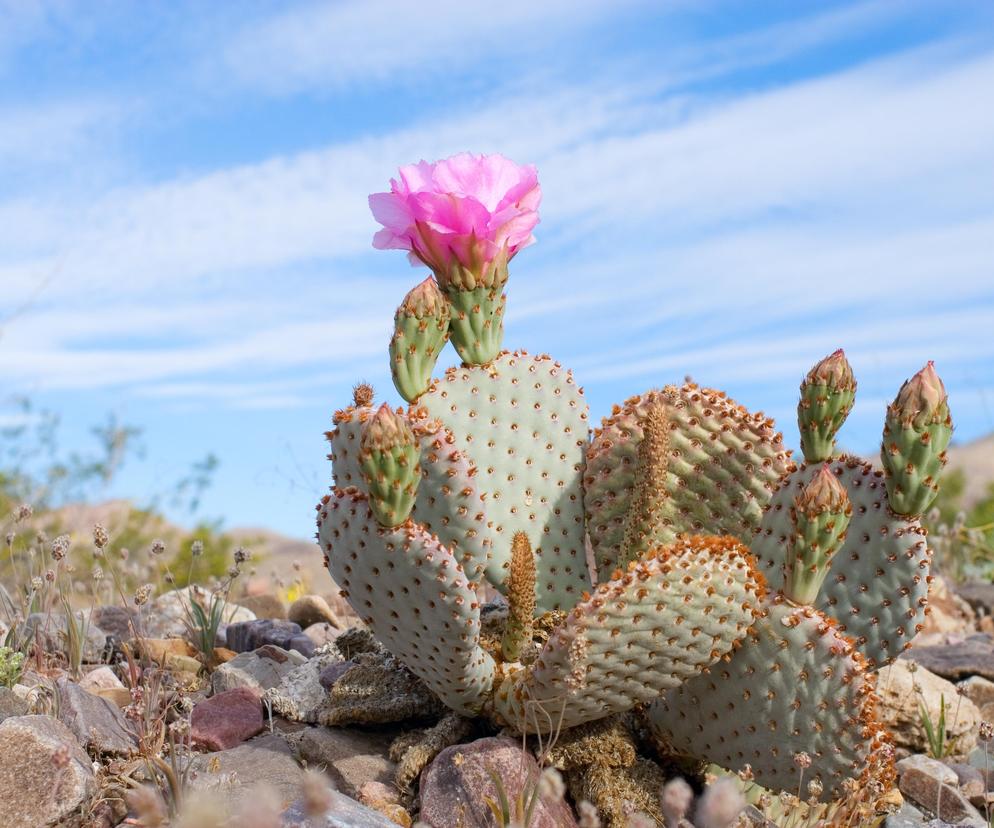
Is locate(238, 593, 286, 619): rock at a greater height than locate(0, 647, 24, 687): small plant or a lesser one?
lesser

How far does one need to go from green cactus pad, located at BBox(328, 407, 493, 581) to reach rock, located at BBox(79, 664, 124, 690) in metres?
1.62

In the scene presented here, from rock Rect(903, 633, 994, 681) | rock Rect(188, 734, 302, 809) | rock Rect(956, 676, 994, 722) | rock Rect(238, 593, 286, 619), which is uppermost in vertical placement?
rock Rect(188, 734, 302, 809)

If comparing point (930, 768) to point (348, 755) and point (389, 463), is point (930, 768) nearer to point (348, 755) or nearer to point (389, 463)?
point (348, 755)

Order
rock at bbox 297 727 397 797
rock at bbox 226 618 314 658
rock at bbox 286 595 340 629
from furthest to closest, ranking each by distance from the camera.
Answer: rock at bbox 286 595 340 629
rock at bbox 226 618 314 658
rock at bbox 297 727 397 797

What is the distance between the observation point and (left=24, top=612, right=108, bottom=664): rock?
504 cm

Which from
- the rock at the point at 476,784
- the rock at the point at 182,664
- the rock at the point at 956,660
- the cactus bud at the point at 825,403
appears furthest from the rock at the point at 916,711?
the rock at the point at 182,664

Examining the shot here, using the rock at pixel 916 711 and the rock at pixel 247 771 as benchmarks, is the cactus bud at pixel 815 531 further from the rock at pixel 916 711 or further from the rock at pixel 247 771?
the rock at pixel 916 711

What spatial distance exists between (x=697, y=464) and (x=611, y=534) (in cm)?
40

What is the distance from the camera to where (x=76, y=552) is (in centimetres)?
1178

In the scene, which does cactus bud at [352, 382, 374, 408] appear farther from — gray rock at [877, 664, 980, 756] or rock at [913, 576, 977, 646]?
rock at [913, 576, 977, 646]

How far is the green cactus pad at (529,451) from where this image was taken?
423cm

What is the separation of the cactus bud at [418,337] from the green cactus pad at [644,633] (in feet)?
3.27

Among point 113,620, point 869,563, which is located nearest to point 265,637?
point 113,620

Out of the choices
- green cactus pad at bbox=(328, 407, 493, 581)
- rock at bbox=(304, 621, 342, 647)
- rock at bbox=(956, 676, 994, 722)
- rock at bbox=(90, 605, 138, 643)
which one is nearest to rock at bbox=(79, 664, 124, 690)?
rock at bbox=(90, 605, 138, 643)
